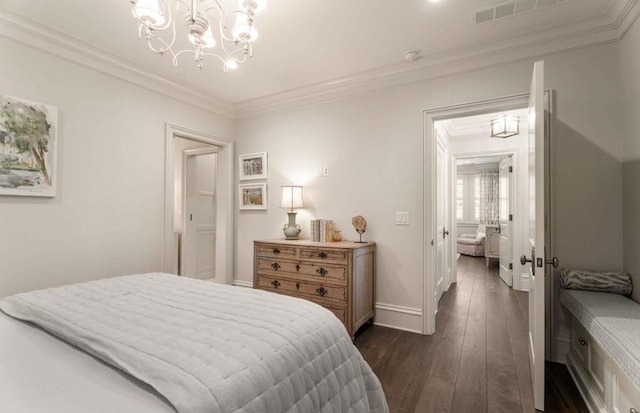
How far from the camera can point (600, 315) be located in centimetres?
169

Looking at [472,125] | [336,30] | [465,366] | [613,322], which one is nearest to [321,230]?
[465,366]

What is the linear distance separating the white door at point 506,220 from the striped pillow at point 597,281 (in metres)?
2.75

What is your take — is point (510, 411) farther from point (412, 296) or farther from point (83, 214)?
point (83, 214)

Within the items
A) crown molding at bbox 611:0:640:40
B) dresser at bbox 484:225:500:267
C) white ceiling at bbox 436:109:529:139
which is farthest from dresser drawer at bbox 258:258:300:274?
dresser at bbox 484:225:500:267

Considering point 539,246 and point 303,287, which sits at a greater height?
point 539,246

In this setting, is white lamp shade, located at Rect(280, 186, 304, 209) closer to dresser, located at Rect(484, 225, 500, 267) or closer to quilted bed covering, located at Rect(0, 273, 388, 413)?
quilted bed covering, located at Rect(0, 273, 388, 413)

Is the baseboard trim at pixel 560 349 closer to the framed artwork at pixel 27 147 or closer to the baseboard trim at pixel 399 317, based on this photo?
the baseboard trim at pixel 399 317

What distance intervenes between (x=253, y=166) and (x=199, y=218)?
1544 mm

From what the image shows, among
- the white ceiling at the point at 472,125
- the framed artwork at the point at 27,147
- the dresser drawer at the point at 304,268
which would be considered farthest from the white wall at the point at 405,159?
the framed artwork at the point at 27,147

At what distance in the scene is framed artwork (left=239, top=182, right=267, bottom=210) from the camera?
3.86m

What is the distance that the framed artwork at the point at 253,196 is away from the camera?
12.7 feet

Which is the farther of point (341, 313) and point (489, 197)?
point (489, 197)

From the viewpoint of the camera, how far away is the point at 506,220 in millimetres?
4918

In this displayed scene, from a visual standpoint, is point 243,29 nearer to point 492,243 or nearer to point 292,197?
point 292,197
